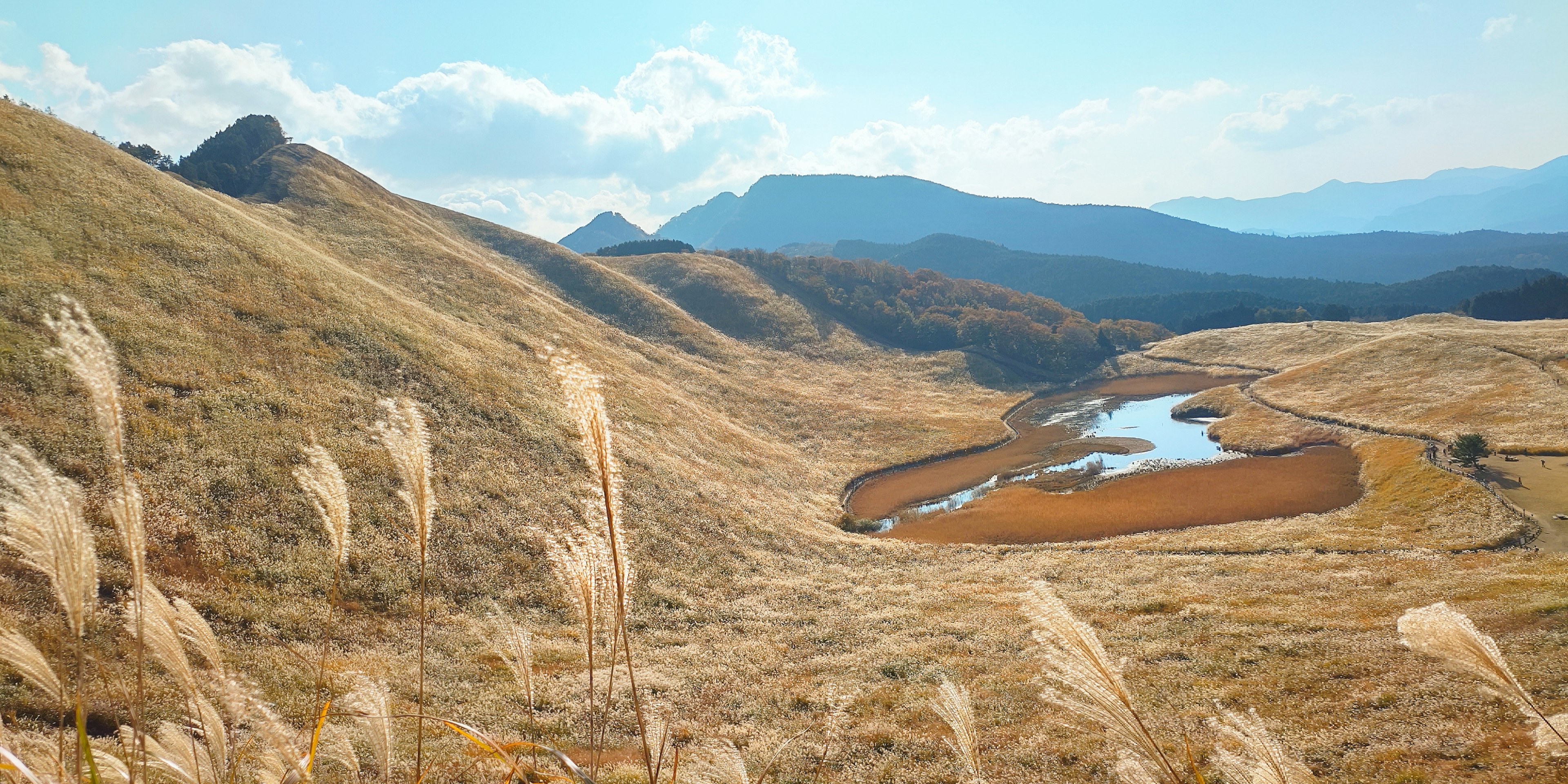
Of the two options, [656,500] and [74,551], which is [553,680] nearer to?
[74,551]

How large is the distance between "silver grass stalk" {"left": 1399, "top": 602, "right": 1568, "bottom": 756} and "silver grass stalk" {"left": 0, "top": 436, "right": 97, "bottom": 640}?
739 centimetres

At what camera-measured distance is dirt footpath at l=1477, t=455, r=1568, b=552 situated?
3200cm

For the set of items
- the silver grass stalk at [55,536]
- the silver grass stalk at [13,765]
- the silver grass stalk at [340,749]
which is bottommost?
the silver grass stalk at [340,749]

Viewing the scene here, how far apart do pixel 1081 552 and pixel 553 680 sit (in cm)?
3163

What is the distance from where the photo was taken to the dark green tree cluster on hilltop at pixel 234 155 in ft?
311

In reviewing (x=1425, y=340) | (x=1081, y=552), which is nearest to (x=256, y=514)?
(x=1081, y=552)

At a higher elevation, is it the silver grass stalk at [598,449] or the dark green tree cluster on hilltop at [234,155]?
Answer: the dark green tree cluster on hilltop at [234,155]

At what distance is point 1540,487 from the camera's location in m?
39.2

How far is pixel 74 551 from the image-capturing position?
11.0 ft

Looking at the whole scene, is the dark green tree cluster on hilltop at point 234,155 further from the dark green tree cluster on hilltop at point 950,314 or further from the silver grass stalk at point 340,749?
the silver grass stalk at point 340,749

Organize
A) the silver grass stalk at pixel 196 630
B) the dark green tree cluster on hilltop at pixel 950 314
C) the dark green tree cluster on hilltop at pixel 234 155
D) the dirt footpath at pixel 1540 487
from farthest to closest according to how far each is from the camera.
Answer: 1. the dark green tree cluster on hilltop at pixel 950 314
2. the dark green tree cluster on hilltop at pixel 234 155
3. the dirt footpath at pixel 1540 487
4. the silver grass stalk at pixel 196 630

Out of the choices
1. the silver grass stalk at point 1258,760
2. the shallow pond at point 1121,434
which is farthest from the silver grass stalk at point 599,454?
the shallow pond at point 1121,434

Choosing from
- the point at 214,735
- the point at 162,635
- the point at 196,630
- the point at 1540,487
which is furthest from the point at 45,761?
the point at 1540,487

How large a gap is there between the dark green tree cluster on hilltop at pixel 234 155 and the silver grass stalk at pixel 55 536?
11453 centimetres
